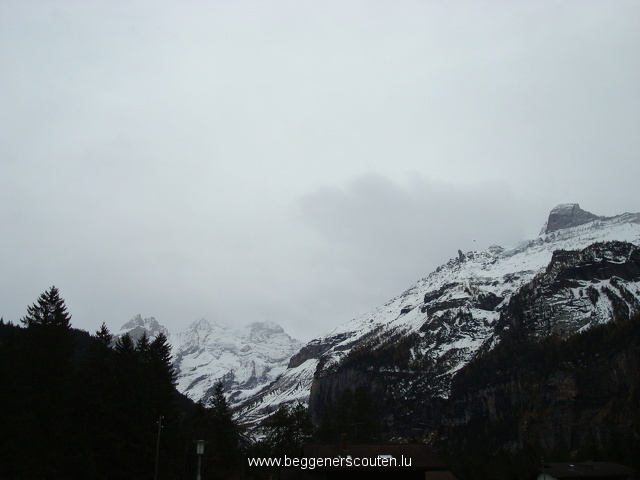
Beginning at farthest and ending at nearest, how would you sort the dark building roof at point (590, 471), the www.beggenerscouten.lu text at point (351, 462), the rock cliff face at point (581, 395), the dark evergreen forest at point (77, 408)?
the rock cliff face at point (581, 395) < the dark building roof at point (590, 471) < the www.beggenerscouten.lu text at point (351, 462) < the dark evergreen forest at point (77, 408)

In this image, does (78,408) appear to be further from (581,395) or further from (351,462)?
(581,395)

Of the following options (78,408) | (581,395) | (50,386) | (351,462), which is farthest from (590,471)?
(581,395)

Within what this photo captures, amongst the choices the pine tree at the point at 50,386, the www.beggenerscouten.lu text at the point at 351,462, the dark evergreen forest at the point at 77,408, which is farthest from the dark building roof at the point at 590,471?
the pine tree at the point at 50,386

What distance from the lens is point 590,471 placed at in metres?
77.2

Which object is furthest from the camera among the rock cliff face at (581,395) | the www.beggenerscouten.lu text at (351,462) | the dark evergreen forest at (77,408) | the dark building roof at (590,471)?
the rock cliff face at (581,395)

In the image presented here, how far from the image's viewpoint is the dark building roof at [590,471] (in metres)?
75.8

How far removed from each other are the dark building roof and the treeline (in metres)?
47.8

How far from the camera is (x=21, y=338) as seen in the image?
148 feet

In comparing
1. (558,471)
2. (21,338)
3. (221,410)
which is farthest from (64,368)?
(558,471)

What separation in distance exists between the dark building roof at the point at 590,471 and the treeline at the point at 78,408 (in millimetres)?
47805

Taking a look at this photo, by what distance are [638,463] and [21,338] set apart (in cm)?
7850

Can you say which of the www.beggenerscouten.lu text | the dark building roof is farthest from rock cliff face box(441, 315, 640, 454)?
the www.beggenerscouten.lu text

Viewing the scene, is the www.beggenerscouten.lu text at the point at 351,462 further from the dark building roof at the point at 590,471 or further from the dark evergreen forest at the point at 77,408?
the dark building roof at the point at 590,471

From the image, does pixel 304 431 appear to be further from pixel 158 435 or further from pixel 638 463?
pixel 638 463
